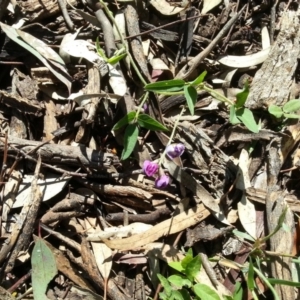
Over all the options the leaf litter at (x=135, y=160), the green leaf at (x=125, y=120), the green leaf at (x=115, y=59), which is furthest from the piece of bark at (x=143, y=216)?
the green leaf at (x=115, y=59)

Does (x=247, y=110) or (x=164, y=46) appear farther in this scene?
(x=164, y=46)

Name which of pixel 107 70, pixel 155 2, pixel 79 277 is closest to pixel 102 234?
pixel 79 277

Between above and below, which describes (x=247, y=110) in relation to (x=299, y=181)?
above

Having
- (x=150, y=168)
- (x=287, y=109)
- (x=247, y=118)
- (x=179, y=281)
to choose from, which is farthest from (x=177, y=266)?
(x=287, y=109)

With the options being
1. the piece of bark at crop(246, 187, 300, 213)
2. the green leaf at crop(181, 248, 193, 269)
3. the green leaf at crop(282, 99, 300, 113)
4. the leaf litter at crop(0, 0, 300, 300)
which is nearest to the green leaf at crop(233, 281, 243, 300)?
the leaf litter at crop(0, 0, 300, 300)

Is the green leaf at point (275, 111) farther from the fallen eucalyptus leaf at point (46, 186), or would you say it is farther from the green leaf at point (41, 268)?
the green leaf at point (41, 268)

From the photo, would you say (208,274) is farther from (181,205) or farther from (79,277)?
(79,277)

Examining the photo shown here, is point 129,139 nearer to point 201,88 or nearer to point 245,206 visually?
point 201,88
